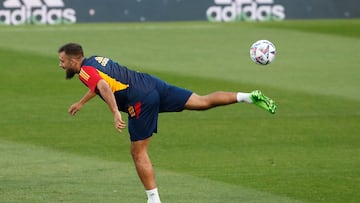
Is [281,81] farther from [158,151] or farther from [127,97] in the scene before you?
[127,97]

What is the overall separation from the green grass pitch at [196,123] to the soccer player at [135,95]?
2.41ft

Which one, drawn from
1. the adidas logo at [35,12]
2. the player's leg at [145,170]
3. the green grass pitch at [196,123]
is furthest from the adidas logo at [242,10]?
the player's leg at [145,170]

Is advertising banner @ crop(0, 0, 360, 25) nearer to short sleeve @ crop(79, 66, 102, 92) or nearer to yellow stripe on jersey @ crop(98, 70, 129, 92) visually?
yellow stripe on jersey @ crop(98, 70, 129, 92)

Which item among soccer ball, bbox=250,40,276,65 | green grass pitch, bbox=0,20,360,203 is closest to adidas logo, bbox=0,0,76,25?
green grass pitch, bbox=0,20,360,203

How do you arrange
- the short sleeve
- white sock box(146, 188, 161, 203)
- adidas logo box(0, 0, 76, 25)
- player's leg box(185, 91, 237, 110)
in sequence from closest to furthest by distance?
1. the short sleeve
2. white sock box(146, 188, 161, 203)
3. player's leg box(185, 91, 237, 110)
4. adidas logo box(0, 0, 76, 25)

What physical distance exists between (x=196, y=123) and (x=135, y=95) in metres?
7.11

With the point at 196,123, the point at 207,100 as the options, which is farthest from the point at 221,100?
the point at 196,123

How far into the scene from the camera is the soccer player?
12297mm

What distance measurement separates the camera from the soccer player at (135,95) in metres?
12.3

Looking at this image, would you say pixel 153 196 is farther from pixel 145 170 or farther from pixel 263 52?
pixel 263 52

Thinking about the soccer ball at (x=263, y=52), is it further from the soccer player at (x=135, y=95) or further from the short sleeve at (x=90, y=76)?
the short sleeve at (x=90, y=76)

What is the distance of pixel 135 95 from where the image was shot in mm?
12516

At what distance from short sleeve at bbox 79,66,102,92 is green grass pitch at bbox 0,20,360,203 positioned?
1.55m

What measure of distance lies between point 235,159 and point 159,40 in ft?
50.0
